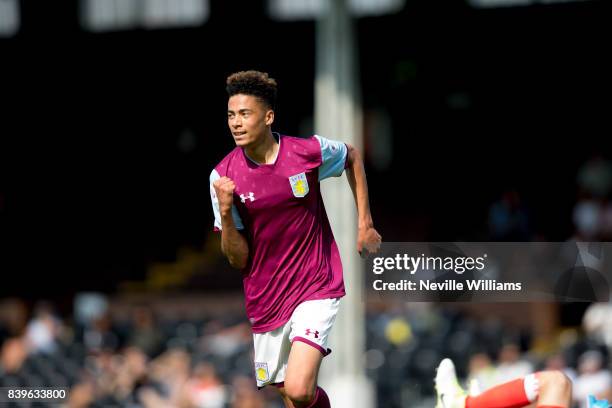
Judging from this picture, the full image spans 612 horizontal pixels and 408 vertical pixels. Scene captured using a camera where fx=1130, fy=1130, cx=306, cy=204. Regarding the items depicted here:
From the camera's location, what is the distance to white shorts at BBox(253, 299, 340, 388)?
5367mm

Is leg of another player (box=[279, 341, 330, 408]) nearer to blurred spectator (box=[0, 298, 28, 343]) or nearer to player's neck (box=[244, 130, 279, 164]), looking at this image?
player's neck (box=[244, 130, 279, 164])

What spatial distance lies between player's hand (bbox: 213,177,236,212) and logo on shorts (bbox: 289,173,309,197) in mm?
419

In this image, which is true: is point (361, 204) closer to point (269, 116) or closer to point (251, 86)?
point (269, 116)

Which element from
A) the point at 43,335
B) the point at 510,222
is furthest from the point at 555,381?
the point at 43,335

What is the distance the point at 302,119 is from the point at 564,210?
5359mm

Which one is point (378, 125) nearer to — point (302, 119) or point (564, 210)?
point (302, 119)

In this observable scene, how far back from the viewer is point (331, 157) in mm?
5613

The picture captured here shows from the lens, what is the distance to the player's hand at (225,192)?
5.11 metres

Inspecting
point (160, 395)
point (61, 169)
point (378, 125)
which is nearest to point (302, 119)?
point (378, 125)

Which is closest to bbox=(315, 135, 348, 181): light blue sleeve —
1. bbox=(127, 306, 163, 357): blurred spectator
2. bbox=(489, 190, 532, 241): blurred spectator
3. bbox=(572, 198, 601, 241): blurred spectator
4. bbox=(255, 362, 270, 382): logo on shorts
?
bbox=(255, 362, 270, 382): logo on shorts

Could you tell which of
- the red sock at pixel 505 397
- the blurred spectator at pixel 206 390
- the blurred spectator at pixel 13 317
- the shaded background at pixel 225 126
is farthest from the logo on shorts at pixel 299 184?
the blurred spectator at pixel 13 317

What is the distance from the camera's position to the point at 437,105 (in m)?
19.5

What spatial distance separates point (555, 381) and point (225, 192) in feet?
5.48

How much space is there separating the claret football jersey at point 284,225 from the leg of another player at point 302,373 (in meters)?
0.28
